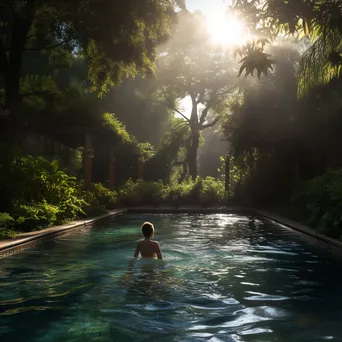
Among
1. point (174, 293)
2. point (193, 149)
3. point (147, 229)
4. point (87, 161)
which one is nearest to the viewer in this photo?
point (174, 293)

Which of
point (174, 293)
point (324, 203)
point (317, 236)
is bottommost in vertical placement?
point (174, 293)

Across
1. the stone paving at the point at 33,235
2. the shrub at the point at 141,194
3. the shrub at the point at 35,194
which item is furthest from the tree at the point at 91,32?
the shrub at the point at 141,194

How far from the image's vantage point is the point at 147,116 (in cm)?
4919

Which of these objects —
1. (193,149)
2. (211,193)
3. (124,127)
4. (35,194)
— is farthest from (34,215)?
(193,149)

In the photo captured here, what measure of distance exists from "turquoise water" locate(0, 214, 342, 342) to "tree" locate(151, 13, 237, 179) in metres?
35.1

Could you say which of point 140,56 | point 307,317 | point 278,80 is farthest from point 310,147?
point 307,317

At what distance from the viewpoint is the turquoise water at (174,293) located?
5117 millimetres

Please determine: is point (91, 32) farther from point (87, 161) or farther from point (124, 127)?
point (124, 127)

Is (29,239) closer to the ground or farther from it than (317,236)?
farther from it

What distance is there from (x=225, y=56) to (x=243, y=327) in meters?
44.1

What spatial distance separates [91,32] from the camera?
1716cm

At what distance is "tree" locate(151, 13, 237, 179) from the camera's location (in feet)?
153

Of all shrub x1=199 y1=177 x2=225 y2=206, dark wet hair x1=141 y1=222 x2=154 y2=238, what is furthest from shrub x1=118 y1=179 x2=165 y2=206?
dark wet hair x1=141 y1=222 x2=154 y2=238

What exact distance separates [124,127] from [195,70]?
68.5 feet
